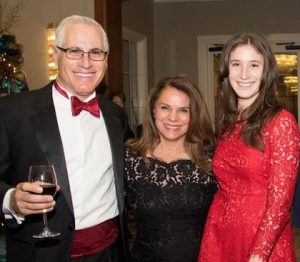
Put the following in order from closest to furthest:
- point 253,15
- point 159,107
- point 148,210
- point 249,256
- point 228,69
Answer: point 249,256 → point 228,69 → point 148,210 → point 159,107 → point 253,15

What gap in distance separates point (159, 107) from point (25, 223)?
0.86 m

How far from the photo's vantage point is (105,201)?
2.11 m

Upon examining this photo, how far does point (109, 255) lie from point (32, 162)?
545mm

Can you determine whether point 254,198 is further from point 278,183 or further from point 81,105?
point 81,105

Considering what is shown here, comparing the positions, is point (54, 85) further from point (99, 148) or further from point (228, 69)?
point (228, 69)

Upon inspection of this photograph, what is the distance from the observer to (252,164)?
1919 millimetres

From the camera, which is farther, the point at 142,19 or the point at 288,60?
the point at 288,60

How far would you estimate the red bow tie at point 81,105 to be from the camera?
2.05 meters

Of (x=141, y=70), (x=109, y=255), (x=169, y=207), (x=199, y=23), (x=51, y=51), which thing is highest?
(x=199, y=23)

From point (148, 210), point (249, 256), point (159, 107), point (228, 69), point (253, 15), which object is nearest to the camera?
point (249, 256)

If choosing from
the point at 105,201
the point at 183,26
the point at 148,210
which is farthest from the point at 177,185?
the point at 183,26

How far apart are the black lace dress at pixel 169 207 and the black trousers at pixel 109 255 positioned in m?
0.11

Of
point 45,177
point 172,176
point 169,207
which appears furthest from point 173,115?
point 45,177

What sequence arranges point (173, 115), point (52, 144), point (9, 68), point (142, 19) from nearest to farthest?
1. point (52, 144)
2. point (173, 115)
3. point (9, 68)
4. point (142, 19)
